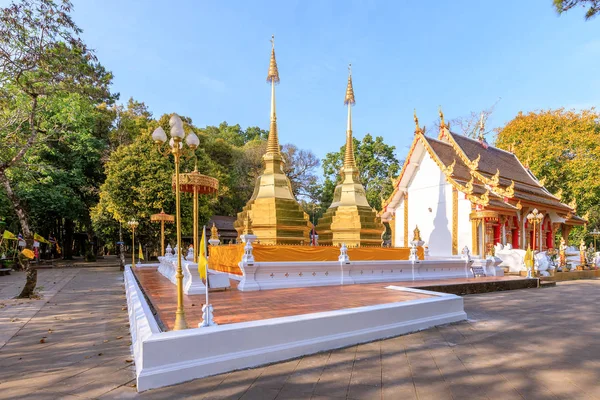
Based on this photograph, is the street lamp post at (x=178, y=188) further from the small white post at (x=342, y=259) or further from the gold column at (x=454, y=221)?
the gold column at (x=454, y=221)

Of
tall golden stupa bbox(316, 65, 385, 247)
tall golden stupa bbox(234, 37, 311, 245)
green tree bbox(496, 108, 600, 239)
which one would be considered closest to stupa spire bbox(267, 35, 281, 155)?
tall golden stupa bbox(234, 37, 311, 245)

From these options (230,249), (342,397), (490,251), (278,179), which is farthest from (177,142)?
(490,251)

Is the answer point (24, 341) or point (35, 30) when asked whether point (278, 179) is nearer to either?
point (35, 30)

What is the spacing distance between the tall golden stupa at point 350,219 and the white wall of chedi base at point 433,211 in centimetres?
425

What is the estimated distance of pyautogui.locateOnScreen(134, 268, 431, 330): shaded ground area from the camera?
6.08m

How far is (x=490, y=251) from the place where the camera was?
17.7 m

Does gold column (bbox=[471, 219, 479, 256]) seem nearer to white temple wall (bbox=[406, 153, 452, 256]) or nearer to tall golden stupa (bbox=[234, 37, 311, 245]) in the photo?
white temple wall (bbox=[406, 153, 452, 256])

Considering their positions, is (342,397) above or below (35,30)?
below

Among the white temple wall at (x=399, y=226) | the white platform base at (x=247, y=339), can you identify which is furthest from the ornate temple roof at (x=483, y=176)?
the white platform base at (x=247, y=339)

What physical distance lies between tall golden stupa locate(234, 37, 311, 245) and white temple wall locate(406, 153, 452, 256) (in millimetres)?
8690

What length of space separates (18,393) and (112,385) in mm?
931

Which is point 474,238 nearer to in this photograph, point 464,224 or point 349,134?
point 464,224

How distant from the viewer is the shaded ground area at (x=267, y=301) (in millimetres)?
6080

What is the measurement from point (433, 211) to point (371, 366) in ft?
54.2
